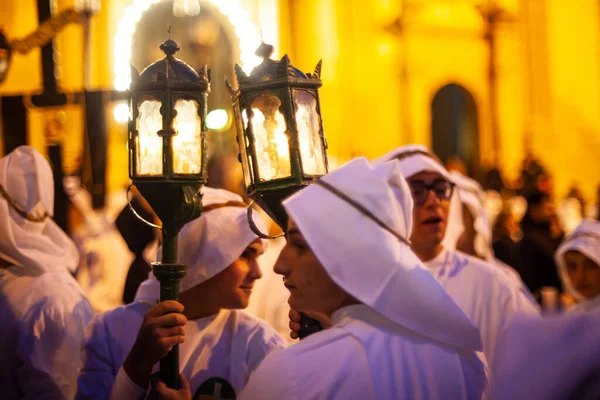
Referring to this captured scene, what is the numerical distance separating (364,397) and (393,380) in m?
0.11

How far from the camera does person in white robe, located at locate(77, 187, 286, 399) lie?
338 cm

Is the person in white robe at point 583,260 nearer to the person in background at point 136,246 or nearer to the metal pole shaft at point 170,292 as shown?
the person in background at point 136,246

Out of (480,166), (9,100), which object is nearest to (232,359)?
(9,100)

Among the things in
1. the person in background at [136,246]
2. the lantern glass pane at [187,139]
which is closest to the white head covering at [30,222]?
the lantern glass pane at [187,139]

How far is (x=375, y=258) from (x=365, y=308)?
16 centimetres

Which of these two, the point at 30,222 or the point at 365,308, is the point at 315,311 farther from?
the point at 30,222

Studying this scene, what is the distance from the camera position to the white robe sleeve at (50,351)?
148 inches

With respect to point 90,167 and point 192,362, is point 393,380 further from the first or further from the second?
point 90,167

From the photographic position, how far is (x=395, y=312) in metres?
2.42

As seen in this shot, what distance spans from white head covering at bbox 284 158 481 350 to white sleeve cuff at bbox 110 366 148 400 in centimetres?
101

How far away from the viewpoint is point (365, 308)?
2.47 m

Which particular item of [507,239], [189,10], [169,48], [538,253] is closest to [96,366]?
[169,48]

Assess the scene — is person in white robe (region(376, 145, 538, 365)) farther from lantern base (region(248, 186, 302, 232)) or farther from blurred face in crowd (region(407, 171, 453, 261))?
lantern base (region(248, 186, 302, 232))

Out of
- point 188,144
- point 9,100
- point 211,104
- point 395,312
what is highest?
point 211,104
